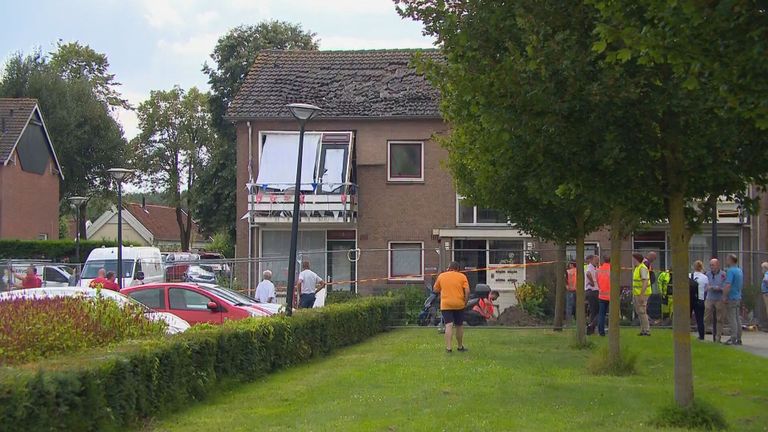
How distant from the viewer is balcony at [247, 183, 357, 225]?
3216 cm

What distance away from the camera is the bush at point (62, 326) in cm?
1097

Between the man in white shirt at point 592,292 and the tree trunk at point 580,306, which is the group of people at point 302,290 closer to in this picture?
the man in white shirt at point 592,292

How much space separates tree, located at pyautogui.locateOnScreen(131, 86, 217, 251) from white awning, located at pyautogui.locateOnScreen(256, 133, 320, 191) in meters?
40.9

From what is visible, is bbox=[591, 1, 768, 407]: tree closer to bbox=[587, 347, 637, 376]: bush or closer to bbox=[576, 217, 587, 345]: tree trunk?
bbox=[587, 347, 637, 376]: bush

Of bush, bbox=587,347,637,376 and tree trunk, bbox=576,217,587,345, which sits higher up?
tree trunk, bbox=576,217,587,345

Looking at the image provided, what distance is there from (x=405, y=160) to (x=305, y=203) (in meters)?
4.03

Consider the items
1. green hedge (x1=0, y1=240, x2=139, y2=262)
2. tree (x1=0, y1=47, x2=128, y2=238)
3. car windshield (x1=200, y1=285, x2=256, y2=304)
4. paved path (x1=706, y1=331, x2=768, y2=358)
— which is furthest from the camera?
tree (x1=0, y1=47, x2=128, y2=238)

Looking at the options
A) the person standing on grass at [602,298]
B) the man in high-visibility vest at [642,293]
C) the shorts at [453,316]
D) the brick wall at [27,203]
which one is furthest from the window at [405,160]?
the brick wall at [27,203]

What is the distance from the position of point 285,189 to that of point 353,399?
2104 centimetres

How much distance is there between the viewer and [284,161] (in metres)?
32.7

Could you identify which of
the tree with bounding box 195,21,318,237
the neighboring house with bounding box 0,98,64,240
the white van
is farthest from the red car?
the neighboring house with bounding box 0,98,64,240

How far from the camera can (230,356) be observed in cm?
1323

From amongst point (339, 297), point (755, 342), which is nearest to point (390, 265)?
point (339, 297)

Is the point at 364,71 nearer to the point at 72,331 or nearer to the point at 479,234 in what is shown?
the point at 479,234
